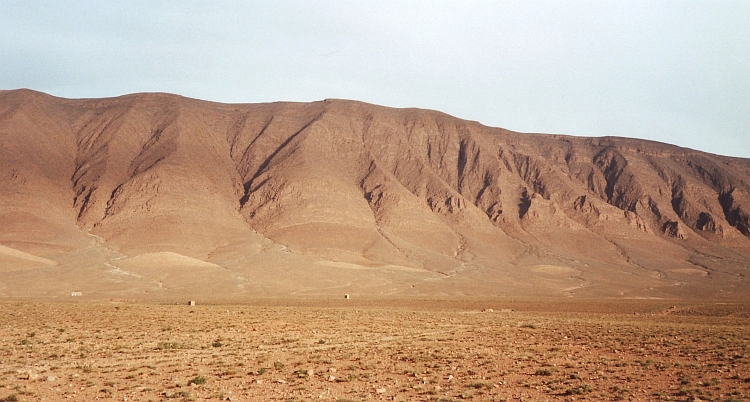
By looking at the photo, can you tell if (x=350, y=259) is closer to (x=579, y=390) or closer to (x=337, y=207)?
(x=337, y=207)

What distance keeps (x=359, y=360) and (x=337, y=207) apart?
111 m

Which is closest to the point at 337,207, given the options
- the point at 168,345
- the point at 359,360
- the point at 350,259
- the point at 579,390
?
the point at 350,259

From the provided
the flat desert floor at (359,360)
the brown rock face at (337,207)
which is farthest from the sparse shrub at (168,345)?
the brown rock face at (337,207)

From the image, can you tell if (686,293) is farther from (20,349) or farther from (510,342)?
(20,349)

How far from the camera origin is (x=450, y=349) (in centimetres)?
2459

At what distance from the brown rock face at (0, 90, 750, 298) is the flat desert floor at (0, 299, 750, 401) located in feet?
155

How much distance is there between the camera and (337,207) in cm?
13275

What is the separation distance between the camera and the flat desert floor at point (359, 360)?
1627 centimetres

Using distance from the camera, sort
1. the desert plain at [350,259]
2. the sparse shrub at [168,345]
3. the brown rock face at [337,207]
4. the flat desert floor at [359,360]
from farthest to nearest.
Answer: the brown rock face at [337,207] → the sparse shrub at [168,345] → the desert plain at [350,259] → the flat desert floor at [359,360]

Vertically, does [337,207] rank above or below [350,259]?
above

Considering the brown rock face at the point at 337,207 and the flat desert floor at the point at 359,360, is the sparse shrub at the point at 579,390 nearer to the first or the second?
the flat desert floor at the point at 359,360

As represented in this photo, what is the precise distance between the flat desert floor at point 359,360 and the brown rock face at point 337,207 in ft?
155

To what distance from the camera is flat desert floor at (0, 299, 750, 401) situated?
16.3m

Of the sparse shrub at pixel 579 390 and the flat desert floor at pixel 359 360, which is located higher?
the sparse shrub at pixel 579 390
